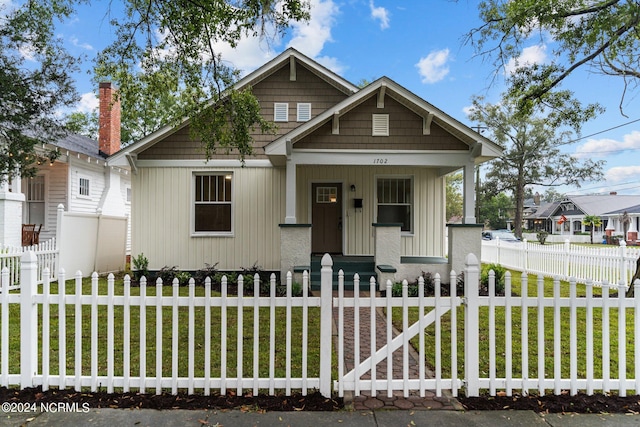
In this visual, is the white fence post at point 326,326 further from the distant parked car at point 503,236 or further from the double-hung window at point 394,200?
the distant parked car at point 503,236

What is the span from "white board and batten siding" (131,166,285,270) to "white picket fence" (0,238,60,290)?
1.75 meters

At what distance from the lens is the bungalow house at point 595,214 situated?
39.2 metres

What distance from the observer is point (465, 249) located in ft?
28.2

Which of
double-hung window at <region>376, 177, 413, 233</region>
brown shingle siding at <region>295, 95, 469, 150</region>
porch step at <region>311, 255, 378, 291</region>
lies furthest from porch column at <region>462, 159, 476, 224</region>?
porch step at <region>311, 255, 378, 291</region>

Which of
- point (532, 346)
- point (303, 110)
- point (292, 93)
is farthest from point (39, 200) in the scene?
point (532, 346)

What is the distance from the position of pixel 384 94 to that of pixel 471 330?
6.26m

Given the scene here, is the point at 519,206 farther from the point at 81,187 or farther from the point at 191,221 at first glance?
the point at 81,187

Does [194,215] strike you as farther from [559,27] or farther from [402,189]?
[559,27]

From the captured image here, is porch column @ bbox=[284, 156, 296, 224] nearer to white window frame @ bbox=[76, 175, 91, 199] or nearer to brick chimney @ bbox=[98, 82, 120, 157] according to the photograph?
white window frame @ bbox=[76, 175, 91, 199]

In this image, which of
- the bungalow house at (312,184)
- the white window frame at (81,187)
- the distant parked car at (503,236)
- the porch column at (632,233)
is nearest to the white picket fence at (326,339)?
the bungalow house at (312,184)

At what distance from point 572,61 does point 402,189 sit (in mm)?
4834

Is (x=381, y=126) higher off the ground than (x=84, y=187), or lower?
higher

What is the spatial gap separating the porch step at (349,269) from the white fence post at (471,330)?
Answer: 16.6ft

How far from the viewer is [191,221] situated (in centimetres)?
1016
